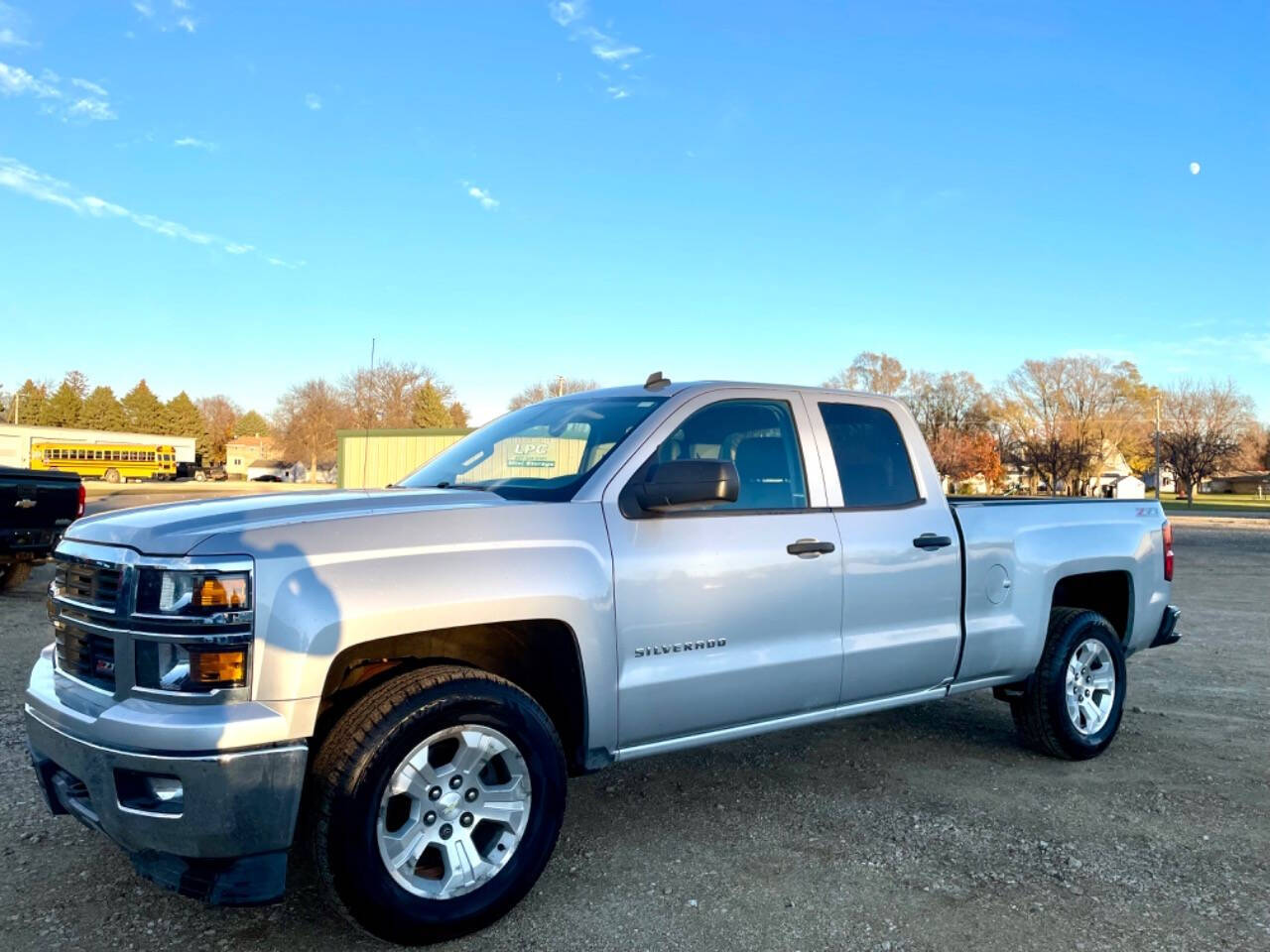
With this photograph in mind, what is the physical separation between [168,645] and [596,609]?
4.58 feet

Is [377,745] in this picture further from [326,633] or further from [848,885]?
[848,885]

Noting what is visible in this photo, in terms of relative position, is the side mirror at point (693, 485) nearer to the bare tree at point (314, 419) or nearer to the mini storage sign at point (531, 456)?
the mini storage sign at point (531, 456)

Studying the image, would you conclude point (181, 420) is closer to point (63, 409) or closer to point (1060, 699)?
point (63, 409)

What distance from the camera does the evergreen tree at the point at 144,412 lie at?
11125 cm

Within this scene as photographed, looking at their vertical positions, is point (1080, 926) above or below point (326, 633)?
below

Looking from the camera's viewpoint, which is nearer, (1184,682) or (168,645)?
(168,645)

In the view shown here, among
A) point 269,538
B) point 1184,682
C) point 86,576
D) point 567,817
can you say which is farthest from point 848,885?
point 1184,682

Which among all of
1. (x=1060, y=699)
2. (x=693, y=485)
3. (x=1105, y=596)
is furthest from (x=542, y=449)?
(x=1105, y=596)

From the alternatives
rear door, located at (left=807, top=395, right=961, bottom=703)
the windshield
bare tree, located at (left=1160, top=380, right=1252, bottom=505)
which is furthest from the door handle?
bare tree, located at (left=1160, top=380, right=1252, bottom=505)

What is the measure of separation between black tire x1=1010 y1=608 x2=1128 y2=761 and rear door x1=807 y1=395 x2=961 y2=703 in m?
0.80

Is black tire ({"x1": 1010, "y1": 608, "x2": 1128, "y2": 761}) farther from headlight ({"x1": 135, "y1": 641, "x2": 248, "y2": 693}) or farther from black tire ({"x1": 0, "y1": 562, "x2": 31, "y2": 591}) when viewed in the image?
black tire ({"x1": 0, "y1": 562, "x2": 31, "y2": 591})

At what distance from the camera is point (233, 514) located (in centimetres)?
311

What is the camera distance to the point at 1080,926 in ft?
10.7

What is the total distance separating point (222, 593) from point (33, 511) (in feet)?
29.0
